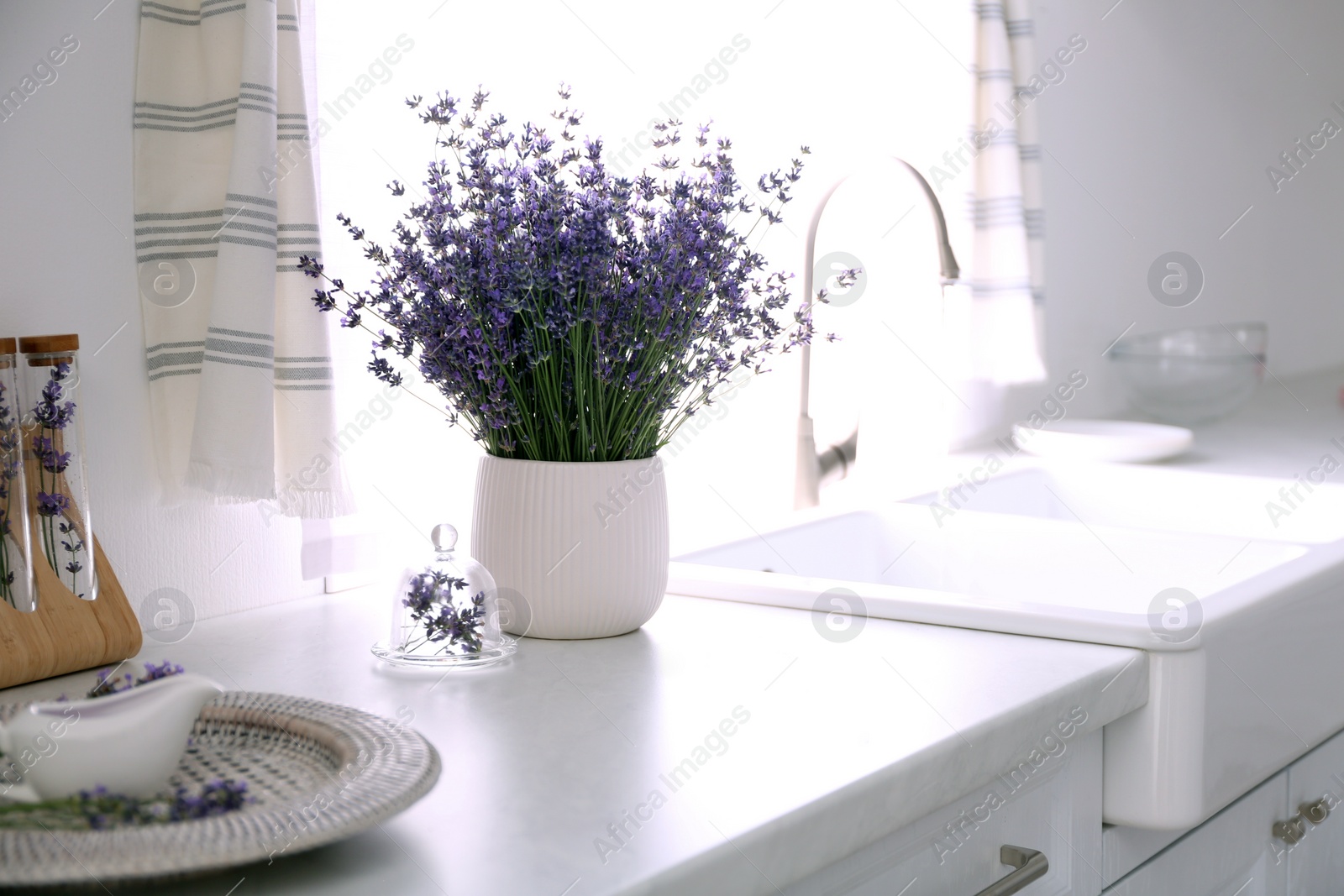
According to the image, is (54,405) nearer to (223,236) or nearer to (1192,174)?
(223,236)

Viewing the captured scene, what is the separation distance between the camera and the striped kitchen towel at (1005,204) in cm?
205

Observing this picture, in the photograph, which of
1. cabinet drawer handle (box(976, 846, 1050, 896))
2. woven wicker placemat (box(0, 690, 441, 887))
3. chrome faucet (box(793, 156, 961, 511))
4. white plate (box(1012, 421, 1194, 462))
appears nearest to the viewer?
woven wicker placemat (box(0, 690, 441, 887))

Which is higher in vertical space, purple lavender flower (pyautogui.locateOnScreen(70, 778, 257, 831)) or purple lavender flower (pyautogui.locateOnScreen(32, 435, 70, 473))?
purple lavender flower (pyautogui.locateOnScreen(32, 435, 70, 473))

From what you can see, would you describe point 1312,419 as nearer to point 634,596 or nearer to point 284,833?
point 634,596

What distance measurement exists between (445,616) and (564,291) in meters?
0.25

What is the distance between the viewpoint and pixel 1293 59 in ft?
10.1

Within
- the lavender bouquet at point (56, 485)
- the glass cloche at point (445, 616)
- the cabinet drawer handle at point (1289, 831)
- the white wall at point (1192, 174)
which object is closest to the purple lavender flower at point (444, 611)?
the glass cloche at point (445, 616)

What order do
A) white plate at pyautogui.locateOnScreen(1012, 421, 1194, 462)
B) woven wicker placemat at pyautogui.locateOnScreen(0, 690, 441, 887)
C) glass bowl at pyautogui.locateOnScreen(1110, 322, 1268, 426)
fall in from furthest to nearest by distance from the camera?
glass bowl at pyautogui.locateOnScreen(1110, 322, 1268, 426)
white plate at pyautogui.locateOnScreen(1012, 421, 1194, 462)
woven wicker placemat at pyautogui.locateOnScreen(0, 690, 441, 887)

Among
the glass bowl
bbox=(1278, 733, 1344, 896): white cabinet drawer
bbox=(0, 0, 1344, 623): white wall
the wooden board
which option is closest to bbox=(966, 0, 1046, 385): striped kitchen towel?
bbox=(0, 0, 1344, 623): white wall

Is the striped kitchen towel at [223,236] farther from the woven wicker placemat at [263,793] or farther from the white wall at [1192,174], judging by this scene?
the white wall at [1192,174]

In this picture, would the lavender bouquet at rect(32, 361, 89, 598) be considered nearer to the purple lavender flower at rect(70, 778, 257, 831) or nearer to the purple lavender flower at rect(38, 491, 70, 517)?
the purple lavender flower at rect(38, 491, 70, 517)

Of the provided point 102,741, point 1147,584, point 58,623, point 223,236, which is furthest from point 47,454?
point 1147,584

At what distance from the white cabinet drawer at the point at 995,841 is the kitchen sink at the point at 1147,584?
0.05m

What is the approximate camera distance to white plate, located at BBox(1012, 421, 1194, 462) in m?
1.95
